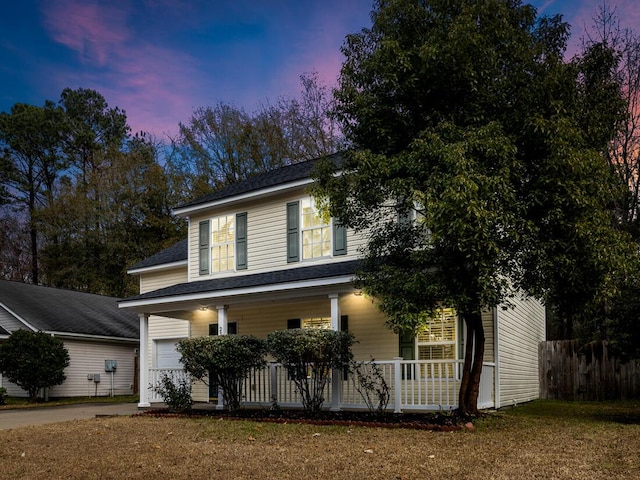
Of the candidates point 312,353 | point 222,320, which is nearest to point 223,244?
point 222,320

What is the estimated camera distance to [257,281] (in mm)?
14820

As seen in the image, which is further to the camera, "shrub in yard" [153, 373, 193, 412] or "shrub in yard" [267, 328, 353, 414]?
"shrub in yard" [153, 373, 193, 412]

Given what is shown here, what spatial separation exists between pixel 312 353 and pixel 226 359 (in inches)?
79.1

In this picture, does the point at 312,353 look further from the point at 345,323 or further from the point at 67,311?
the point at 67,311

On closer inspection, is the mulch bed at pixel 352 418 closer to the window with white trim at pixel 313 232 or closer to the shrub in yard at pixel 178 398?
the shrub in yard at pixel 178 398

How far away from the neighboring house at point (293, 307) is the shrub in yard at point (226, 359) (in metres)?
0.46

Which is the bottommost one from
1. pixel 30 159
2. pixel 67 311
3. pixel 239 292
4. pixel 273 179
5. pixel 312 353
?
pixel 312 353

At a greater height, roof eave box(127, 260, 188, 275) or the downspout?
roof eave box(127, 260, 188, 275)

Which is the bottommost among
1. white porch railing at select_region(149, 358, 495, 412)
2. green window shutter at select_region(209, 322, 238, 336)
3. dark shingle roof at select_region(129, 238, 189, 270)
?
white porch railing at select_region(149, 358, 495, 412)

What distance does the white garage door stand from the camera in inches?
782

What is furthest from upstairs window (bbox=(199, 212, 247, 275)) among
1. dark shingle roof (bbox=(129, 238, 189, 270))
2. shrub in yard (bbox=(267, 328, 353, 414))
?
shrub in yard (bbox=(267, 328, 353, 414))

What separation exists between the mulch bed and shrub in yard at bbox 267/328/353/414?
1.66 ft

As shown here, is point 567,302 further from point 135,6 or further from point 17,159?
point 17,159

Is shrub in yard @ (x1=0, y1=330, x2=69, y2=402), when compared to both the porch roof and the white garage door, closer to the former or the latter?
the white garage door
